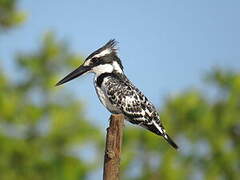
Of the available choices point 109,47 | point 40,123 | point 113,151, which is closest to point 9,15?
point 40,123

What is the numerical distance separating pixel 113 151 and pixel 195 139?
46.5 feet

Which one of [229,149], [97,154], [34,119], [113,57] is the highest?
[34,119]

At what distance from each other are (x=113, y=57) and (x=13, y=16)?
1092 cm

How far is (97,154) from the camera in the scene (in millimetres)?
19453

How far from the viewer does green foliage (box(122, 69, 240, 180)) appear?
1805 centimetres

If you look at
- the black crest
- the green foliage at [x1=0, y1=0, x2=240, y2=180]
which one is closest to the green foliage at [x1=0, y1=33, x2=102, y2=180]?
the green foliage at [x1=0, y1=0, x2=240, y2=180]

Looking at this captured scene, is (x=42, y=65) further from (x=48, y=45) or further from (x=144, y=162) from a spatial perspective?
(x=144, y=162)

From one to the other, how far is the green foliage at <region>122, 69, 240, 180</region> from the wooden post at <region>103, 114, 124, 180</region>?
41.3ft

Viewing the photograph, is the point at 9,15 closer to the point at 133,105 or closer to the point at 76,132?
the point at 76,132

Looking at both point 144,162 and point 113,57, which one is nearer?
point 113,57

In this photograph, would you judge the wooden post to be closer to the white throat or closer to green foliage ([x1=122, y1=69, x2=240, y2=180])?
the white throat

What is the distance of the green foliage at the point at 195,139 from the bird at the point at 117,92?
1071cm

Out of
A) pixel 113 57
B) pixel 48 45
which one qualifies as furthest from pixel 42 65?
pixel 113 57

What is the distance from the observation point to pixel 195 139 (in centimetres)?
1912
